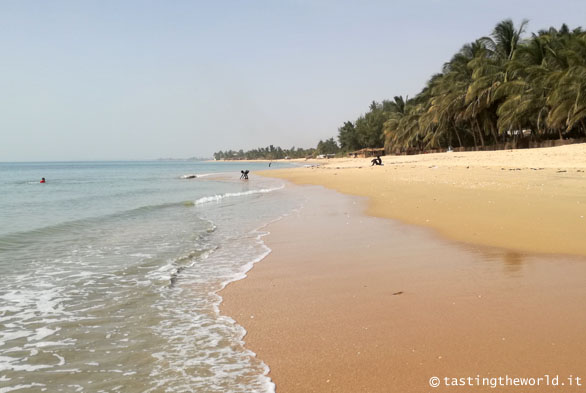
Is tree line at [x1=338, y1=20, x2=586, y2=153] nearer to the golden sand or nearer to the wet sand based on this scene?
the golden sand

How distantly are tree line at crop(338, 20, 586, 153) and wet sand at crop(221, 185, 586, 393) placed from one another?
29857mm

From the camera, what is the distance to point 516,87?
3772 centimetres

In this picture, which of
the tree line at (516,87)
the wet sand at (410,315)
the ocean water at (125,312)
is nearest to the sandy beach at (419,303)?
the wet sand at (410,315)

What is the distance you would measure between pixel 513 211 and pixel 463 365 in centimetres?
773

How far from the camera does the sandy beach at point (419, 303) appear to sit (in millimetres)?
2910

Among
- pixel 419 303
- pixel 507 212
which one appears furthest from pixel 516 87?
pixel 419 303

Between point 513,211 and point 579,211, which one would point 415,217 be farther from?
point 579,211

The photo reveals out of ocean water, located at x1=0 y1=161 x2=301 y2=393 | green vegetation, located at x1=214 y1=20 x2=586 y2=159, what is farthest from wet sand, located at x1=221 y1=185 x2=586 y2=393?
green vegetation, located at x1=214 y1=20 x2=586 y2=159

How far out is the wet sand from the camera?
2877mm

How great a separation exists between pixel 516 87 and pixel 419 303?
131 feet

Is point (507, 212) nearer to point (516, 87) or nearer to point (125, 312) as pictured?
point (125, 312)

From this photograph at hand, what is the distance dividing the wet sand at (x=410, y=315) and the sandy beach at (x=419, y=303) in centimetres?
1

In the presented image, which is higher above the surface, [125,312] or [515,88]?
[515,88]

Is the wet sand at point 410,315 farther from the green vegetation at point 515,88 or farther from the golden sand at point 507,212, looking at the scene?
the green vegetation at point 515,88
